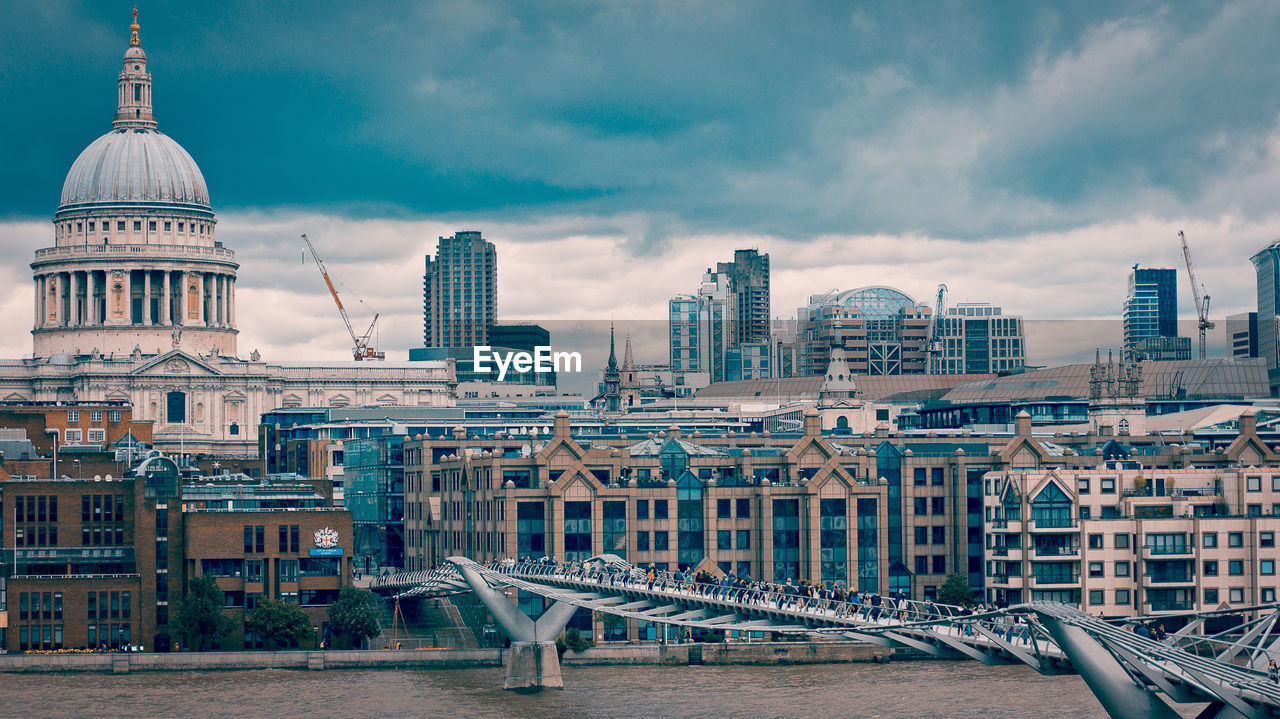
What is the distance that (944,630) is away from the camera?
86.2m

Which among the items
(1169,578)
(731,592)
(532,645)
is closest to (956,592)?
(1169,578)

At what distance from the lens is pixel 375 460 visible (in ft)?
554

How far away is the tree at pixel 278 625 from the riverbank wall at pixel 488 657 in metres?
2.59

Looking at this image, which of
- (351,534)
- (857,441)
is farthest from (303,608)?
(857,441)

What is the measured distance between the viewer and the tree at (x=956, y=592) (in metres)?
136

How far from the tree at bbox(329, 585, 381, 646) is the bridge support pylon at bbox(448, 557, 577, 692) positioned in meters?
14.3

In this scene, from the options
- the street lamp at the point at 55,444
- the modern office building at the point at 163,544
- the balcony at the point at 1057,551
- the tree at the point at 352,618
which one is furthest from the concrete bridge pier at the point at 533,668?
the street lamp at the point at 55,444

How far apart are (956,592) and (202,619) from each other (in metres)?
37.5

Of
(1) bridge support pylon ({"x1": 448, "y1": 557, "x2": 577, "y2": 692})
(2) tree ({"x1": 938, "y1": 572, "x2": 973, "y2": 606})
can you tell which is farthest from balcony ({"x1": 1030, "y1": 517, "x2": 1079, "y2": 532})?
(1) bridge support pylon ({"x1": 448, "y1": 557, "x2": 577, "y2": 692})

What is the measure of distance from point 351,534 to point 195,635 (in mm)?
11049

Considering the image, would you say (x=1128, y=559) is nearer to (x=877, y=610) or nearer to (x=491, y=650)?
(x=491, y=650)

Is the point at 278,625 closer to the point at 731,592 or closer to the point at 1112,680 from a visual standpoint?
the point at 731,592

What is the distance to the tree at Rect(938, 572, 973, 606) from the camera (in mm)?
135925

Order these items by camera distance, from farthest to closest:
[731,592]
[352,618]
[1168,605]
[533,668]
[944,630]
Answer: [352,618], [1168,605], [533,668], [731,592], [944,630]
